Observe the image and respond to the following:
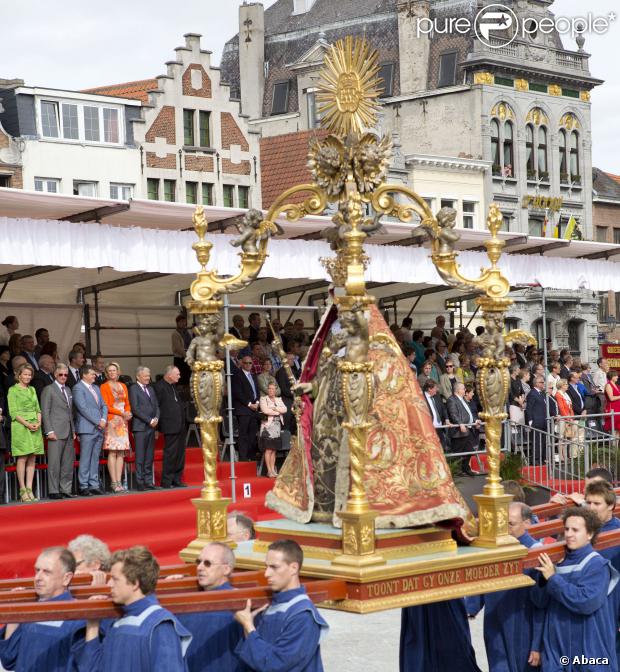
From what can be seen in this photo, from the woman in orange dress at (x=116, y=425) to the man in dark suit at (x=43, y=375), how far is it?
0.64 meters

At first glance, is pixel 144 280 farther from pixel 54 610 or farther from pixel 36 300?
pixel 54 610

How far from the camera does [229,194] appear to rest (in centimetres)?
3681

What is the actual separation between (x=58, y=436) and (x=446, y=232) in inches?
307

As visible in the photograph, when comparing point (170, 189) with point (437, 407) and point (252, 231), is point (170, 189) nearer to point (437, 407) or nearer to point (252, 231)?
point (437, 407)

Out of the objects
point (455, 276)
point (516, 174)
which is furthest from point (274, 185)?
point (455, 276)

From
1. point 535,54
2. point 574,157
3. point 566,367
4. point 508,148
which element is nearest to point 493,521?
point 566,367

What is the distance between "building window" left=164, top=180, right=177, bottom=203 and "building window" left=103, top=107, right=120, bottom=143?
1.94 meters

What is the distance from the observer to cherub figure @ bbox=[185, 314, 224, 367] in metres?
7.83

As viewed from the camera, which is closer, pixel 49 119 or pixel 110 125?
pixel 49 119

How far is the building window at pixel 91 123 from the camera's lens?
111ft

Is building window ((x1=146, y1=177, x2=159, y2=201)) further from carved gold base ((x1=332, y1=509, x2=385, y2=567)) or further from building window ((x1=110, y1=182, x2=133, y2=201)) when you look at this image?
carved gold base ((x1=332, y1=509, x2=385, y2=567))

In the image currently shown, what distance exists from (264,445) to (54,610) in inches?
428

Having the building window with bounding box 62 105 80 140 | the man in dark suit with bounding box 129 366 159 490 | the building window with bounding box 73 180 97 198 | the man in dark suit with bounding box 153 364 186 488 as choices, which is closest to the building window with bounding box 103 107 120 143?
the building window with bounding box 62 105 80 140

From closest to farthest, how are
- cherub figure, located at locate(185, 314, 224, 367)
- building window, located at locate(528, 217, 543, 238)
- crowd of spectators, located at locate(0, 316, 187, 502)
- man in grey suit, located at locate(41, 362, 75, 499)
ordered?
cherub figure, located at locate(185, 314, 224, 367)
crowd of spectators, located at locate(0, 316, 187, 502)
man in grey suit, located at locate(41, 362, 75, 499)
building window, located at locate(528, 217, 543, 238)
